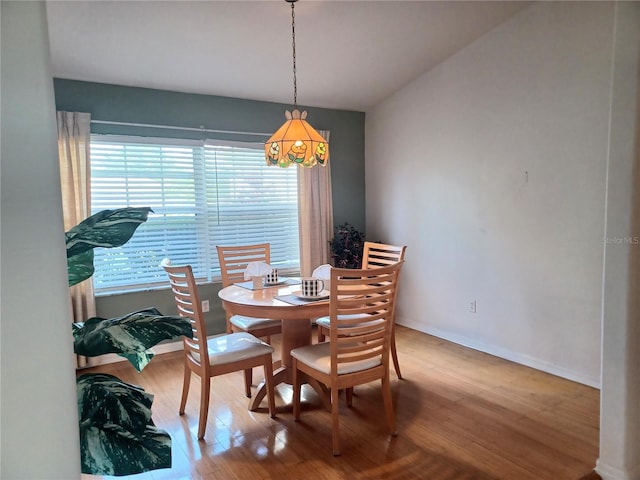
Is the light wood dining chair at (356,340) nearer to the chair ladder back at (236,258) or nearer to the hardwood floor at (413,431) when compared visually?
the hardwood floor at (413,431)

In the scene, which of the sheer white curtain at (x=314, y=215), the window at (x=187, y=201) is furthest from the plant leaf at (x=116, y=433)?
the sheer white curtain at (x=314, y=215)

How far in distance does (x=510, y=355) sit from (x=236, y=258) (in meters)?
2.52

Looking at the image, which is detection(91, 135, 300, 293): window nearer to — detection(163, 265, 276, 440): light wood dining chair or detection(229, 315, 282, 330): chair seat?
detection(229, 315, 282, 330): chair seat

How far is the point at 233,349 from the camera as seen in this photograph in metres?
2.60

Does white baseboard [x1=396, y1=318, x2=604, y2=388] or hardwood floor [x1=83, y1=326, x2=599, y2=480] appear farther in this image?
white baseboard [x1=396, y1=318, x2=604, y2=388]

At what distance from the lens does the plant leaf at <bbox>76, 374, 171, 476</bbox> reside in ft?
2.25

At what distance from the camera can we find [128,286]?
3812 mm

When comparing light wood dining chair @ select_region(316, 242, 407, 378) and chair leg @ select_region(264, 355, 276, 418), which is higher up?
light wood dining chair @ select_region(316, 242, 407, 378)

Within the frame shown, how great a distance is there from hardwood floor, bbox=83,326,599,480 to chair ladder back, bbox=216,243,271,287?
0.80m

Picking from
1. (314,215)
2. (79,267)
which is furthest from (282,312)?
(314,215)

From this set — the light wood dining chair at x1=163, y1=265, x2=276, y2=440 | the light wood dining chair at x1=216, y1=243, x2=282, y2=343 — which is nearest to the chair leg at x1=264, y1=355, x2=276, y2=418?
the light wood dining chair at x1=163, y1=265, x2=276, y2=440

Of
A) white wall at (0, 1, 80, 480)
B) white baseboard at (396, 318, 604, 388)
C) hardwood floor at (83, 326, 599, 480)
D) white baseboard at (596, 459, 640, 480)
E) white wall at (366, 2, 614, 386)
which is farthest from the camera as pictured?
white baseboard at (396, 318, 604, 388)

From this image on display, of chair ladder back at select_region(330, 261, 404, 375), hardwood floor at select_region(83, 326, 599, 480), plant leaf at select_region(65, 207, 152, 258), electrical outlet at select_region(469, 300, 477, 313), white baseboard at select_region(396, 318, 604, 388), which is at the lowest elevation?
hardwood floor at select_region(83, 326, 599, 480)

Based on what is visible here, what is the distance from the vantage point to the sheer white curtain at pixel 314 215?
15.3 feet
